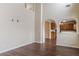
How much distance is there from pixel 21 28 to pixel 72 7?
11.4 ft

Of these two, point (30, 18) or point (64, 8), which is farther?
point (30, 18)

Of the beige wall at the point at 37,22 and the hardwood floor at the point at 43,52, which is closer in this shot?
the hardwood floor at the point at 43,52

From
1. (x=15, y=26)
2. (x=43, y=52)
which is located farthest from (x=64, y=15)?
(x=15, y=26)

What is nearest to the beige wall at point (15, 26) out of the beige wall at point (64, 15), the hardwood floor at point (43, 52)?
the hardwood floor at point (43, 52)

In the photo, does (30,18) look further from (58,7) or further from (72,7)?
(72,7)

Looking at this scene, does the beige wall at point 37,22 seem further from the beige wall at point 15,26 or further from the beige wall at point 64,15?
the beige wall at point 64,15

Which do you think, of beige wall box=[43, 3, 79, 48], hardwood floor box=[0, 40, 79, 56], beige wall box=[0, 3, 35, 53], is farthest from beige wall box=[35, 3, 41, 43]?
hardwood floor box=[0, 40, 79, 56]

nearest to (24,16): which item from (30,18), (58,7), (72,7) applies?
(30,18)

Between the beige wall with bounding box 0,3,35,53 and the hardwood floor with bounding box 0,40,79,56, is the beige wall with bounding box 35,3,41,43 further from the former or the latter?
the hardwood floor with bounding box 0,40,79,56

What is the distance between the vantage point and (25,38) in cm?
839

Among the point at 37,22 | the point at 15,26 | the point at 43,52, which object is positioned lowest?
the point at 43,52

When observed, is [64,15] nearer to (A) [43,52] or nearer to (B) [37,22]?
(B) [37,22]

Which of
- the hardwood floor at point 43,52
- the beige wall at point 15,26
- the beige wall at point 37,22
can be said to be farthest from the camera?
the beige wall at point 37,22

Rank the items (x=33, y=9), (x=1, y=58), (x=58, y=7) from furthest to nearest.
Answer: (x=33, y=9) → (x=58, y=7) → (x=1, y=58)
